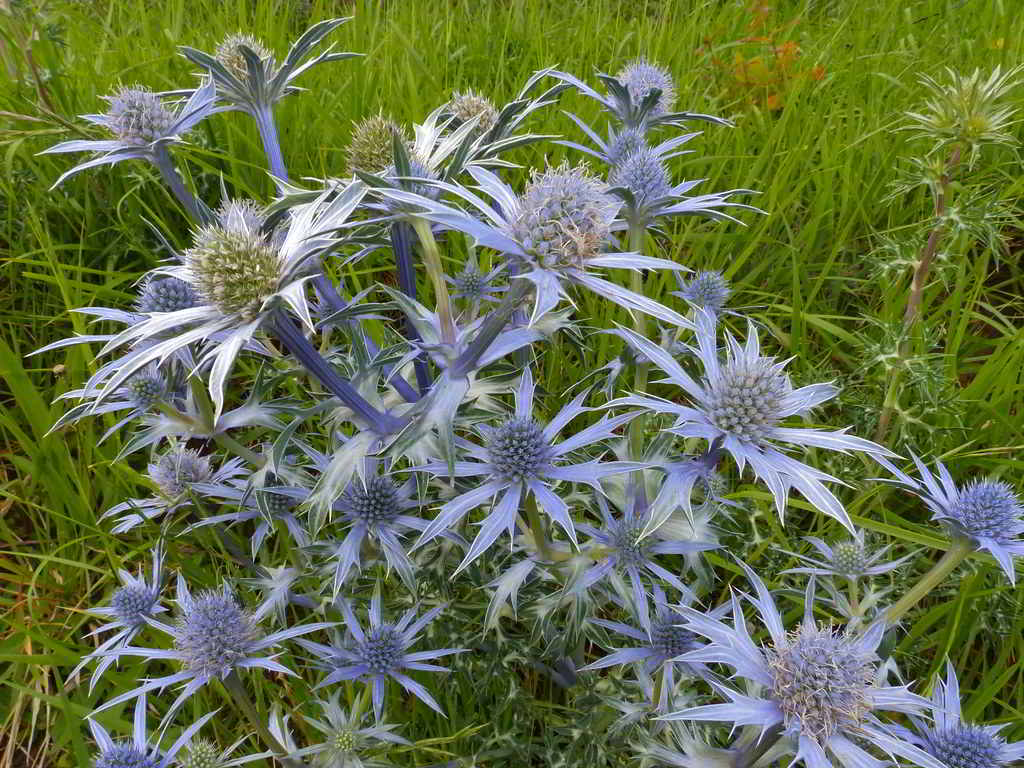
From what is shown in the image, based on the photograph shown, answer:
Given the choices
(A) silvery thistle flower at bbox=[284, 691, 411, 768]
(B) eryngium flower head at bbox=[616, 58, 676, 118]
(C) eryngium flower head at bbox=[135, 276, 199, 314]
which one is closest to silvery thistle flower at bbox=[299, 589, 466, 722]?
(A) silvery thistle flower at bbox=[284, 691, 411, 768]

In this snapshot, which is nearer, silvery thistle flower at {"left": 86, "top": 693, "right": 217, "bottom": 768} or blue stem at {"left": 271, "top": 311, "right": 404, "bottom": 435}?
blue stem at {"left": 271, "top": 311, "right": 404, "bottom": 435}

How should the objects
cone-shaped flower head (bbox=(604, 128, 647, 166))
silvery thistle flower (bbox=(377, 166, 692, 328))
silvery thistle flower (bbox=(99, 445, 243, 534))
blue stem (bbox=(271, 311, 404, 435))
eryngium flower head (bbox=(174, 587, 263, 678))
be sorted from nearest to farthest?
1. silvery thistle flower (bbox=(377, 166, 692, 328))
2. blue stem (bbox=(271, 311, 404, 435))
3. eryngium flower head (bbox=(174, 587, 263, 678))
4. silvery thistle flower (bbox=(99, 445, 243, 534))
5. cone-shaped flower head (bbox=(604, 128, 647, 166))

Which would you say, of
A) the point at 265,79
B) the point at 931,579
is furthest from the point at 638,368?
the point at 265,79

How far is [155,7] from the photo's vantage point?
403cm

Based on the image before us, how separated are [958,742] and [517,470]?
0.86 m

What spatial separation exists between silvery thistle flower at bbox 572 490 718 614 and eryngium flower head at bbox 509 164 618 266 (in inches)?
21.0

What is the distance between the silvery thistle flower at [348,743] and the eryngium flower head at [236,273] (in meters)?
0.83

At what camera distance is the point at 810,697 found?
98 cm

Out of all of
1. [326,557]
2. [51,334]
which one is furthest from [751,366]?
[51,334]

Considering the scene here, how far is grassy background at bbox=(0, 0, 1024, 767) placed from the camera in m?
1.72

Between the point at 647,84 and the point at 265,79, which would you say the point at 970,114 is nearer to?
the point at 647,84

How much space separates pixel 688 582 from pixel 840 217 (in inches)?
59.1

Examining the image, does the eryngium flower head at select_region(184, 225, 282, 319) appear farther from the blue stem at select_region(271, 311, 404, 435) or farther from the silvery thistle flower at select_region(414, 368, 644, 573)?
the silvery thistle flower at select_region(414, 368, 644, 573)

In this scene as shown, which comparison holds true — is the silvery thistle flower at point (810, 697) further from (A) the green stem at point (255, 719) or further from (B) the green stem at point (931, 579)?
(A) the green stem at point (255, 719)
